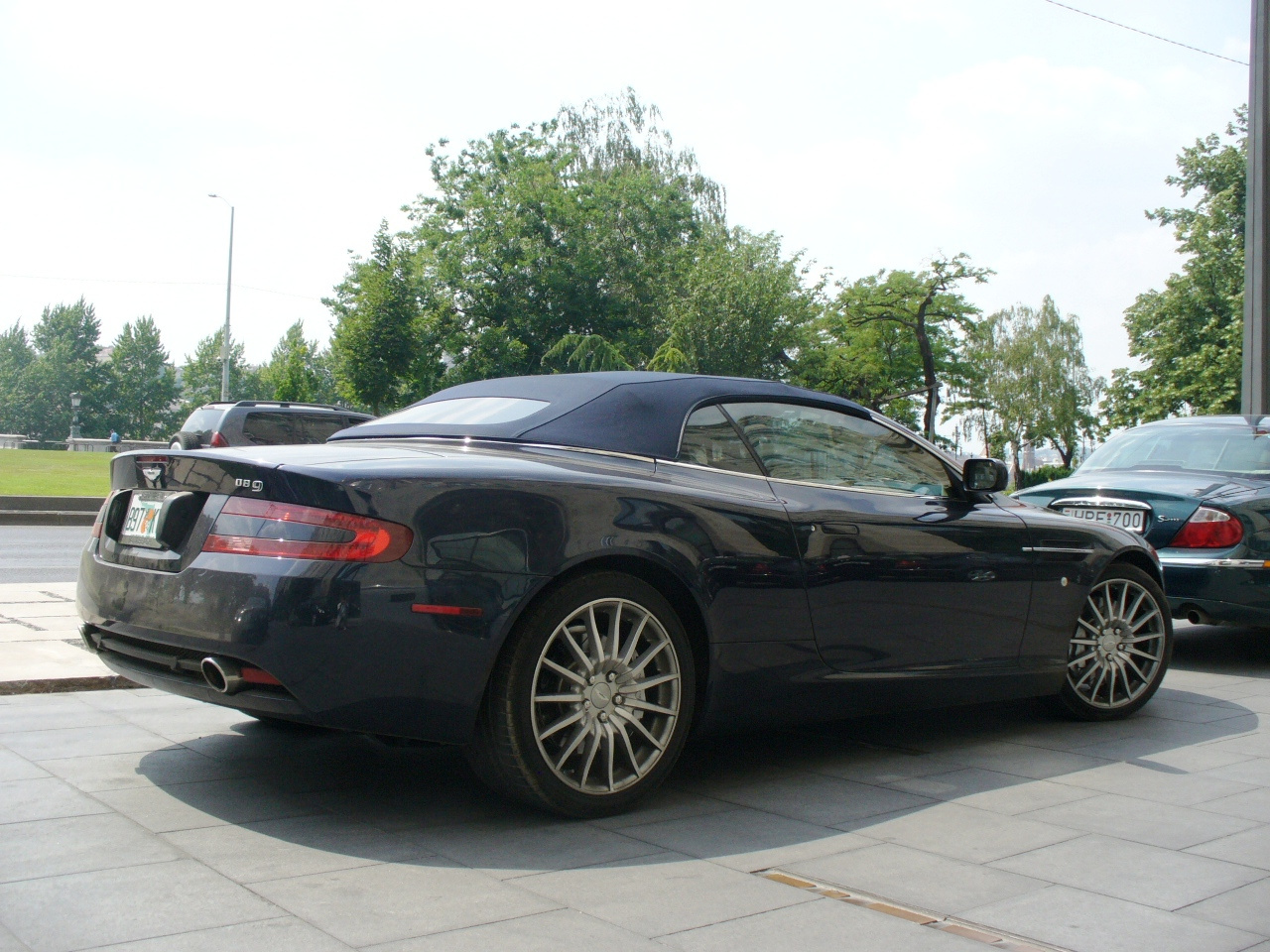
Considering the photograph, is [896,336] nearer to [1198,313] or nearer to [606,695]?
[1198,313]

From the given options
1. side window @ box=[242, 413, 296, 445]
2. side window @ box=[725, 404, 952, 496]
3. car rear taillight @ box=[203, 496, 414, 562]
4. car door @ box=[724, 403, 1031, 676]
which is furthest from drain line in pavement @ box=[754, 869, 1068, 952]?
side window @ box=[242, 413, 296, 445]

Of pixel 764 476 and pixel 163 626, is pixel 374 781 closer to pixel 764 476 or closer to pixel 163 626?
pixel 163 626

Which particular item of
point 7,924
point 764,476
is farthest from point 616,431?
point 7,924

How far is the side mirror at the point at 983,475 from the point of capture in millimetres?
4965

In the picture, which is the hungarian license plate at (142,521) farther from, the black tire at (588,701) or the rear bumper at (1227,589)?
the rear bumper at (1227,589)

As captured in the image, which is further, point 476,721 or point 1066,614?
point 1066,614

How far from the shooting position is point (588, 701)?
365cm

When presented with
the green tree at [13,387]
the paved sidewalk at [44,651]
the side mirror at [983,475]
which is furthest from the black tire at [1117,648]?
the green tree at [13,387]

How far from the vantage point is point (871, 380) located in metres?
45.2

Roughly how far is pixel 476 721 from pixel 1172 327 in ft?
139

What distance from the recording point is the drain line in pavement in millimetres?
2732

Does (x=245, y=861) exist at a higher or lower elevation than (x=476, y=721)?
lower

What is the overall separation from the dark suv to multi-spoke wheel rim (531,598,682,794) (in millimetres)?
12376

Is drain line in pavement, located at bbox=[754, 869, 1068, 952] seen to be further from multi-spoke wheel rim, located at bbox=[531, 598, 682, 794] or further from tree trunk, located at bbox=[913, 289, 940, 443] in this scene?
tree trunk, located at bbox=[913, 289, 940, 443]
